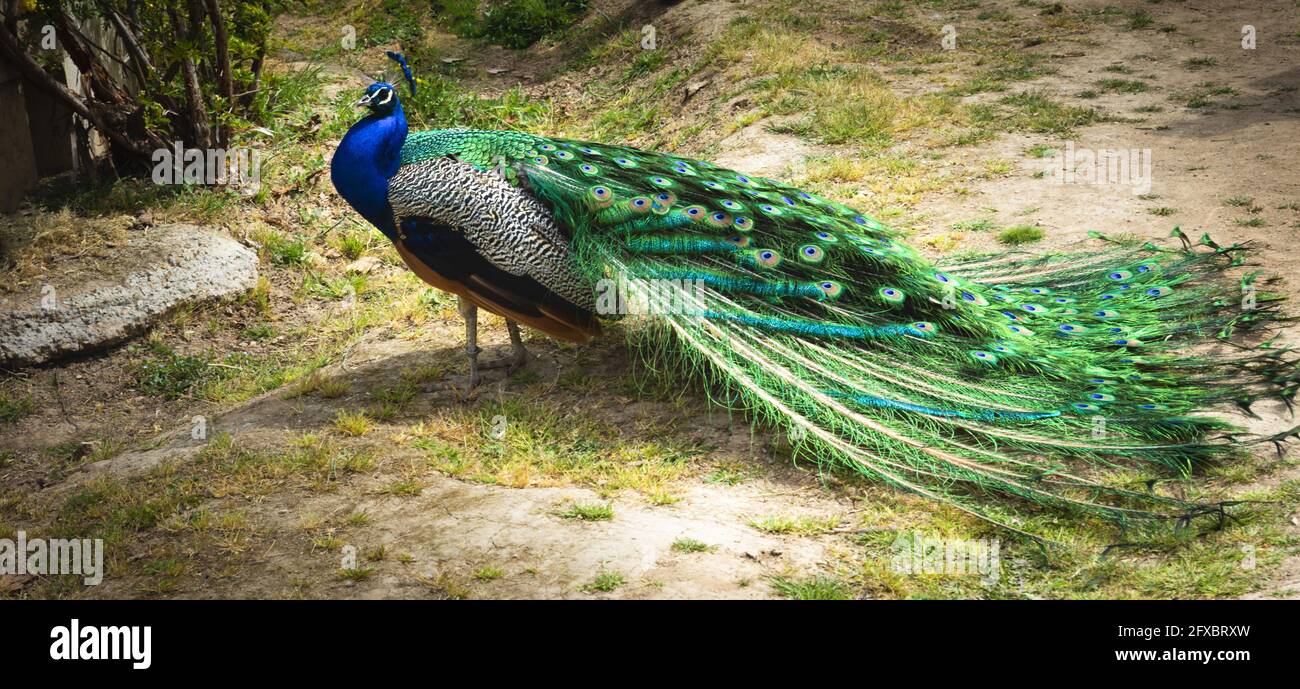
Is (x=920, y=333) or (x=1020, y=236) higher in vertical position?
(x=1020, y=236)

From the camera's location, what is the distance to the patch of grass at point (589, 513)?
17.3 feet

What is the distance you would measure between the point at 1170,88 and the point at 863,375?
691 centimetres

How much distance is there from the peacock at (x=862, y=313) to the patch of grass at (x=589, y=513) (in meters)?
1.01

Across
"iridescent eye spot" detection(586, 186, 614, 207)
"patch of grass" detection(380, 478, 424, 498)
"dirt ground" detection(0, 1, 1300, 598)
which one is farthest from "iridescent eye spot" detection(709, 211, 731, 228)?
"patch of grass" detection(380, 478, 424, 498)

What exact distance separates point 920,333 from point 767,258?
0.93m

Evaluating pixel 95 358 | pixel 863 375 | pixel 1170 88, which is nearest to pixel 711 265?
pixel 863 375

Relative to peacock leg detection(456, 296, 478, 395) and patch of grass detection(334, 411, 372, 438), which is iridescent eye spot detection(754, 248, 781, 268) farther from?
patch of grass detection(334, 411, 372, 438)

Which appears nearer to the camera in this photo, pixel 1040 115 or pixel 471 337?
pixel 471 337

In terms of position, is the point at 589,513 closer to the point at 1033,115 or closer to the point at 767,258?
the point at 767,258

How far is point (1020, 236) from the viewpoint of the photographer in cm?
802

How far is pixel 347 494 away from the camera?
5.64 m

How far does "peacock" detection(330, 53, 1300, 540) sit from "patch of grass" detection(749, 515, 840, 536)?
325mm

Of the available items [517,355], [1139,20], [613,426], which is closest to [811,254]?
[613,426]

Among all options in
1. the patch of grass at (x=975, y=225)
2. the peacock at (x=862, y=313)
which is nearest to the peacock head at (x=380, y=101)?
the peacock at (x=862, y=313)
